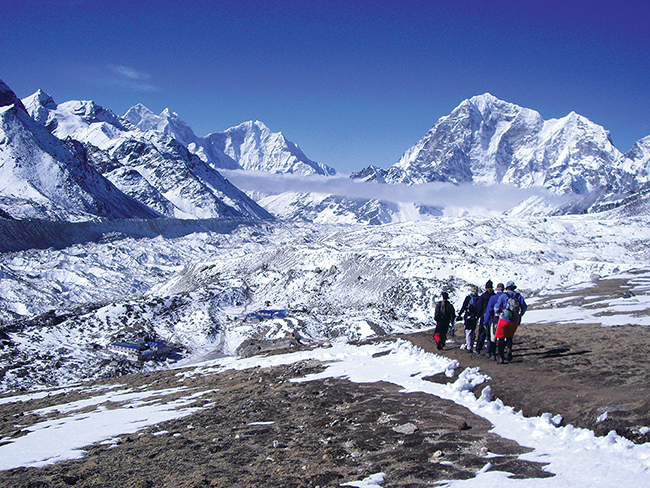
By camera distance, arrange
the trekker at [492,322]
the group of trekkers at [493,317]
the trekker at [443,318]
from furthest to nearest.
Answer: the trekker at [443,318]
the trekker at [492,322]
the group of trekkers at [493,317]

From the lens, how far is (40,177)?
174000 mm

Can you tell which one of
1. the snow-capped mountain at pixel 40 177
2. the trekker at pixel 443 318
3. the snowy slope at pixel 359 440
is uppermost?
the snow-capped mountain at pixel 40 177

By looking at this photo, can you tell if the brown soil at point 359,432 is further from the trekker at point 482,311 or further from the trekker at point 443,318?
the trekker at point 443,318

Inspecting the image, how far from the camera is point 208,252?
162 metres

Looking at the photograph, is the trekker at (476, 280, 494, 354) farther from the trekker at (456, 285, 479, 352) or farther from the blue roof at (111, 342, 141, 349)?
the blue roof at (111, 342, 141, 349)

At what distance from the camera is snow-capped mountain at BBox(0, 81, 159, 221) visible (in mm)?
156375

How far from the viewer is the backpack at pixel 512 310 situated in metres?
12.1

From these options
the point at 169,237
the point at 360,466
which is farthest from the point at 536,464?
the point at 169,237

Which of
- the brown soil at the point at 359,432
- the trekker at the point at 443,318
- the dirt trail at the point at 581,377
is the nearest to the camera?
the brown soil at the point at 359,432

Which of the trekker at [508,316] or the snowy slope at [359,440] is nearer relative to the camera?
the snowy slope at [359,440]

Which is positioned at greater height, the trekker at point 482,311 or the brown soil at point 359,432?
the trekker at point 482,311

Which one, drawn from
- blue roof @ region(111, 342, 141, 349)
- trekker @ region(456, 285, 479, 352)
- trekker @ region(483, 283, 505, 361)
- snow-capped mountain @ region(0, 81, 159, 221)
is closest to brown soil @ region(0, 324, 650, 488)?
trekker @ region(483, 283, 505, 361)

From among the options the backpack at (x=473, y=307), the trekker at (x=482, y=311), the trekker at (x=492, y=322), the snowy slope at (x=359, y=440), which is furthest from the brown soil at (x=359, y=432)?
the backpack at (x=473, y=307)

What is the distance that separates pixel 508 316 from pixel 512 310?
0.19 m
